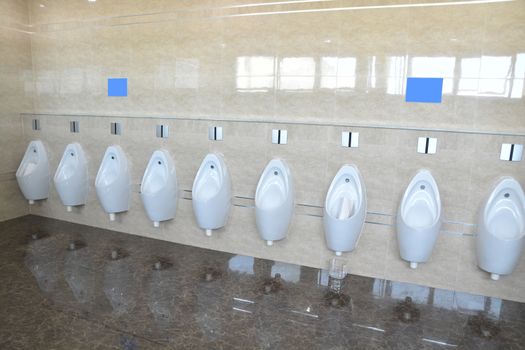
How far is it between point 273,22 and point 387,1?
31.3 inches

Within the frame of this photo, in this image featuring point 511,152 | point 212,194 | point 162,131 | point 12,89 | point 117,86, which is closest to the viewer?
point 511,152

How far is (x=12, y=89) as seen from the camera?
3.82 metres

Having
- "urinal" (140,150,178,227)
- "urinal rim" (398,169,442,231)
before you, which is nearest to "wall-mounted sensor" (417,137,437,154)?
"urinal rim" (398,169,442,231)

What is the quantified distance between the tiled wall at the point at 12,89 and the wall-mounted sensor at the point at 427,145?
3.66m

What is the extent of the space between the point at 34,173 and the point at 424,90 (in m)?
3.50

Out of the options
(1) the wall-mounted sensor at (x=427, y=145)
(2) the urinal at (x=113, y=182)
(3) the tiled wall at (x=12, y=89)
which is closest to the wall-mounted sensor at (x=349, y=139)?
(1) the wall-mounted sensor at (x=427, y=145)

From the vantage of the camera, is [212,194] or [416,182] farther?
[212,194]

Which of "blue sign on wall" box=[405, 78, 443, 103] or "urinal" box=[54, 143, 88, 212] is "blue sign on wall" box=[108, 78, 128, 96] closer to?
"urinal" box=[54, 143, 88, 212]

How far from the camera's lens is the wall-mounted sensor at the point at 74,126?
3.70 meters

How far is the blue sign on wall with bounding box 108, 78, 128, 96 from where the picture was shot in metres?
3.45

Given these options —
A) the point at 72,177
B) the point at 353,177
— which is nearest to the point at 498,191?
the point at 353,177

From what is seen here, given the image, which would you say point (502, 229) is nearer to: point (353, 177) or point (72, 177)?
point (353, 177)

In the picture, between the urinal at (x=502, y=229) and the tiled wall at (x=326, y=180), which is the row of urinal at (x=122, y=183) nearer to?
the tiled wall at (x=326, y=180)

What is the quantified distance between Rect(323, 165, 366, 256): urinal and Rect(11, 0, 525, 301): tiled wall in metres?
0.10
